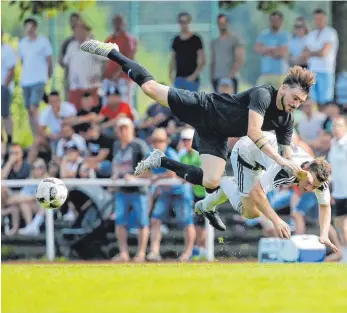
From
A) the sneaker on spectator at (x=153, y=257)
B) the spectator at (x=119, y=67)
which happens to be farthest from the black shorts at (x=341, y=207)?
the spectator at (x=119, y=67)

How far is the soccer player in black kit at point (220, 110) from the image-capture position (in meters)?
13.7

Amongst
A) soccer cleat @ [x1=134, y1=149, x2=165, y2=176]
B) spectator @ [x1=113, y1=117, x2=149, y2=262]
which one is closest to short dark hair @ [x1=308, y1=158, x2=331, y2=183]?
soccer cleat @ [x1=134, y1=149, x2=165, y2=176]

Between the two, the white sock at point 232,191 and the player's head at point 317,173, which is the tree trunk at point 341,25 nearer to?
the white sock at point 232,191

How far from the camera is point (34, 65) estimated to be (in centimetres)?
2114

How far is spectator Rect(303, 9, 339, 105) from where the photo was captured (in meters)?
19.9

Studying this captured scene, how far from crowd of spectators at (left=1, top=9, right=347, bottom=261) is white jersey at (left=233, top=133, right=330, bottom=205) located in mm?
3254

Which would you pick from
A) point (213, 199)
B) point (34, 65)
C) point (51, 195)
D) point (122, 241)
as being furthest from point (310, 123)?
point (51, 195)

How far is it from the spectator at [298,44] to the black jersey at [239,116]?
6120mm

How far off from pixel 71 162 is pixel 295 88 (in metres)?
6.89

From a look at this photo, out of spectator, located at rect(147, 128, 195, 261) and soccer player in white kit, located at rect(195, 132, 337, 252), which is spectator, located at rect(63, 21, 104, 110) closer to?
spectator, located at rect(147, 128, 195, 261)

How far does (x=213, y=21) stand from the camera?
2128 cm

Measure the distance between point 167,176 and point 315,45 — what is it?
3.66 metres

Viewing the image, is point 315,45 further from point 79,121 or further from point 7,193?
point 7,193

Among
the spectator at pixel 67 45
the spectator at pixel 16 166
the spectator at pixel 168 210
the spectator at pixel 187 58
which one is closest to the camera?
the spectator at pixel 168 210
